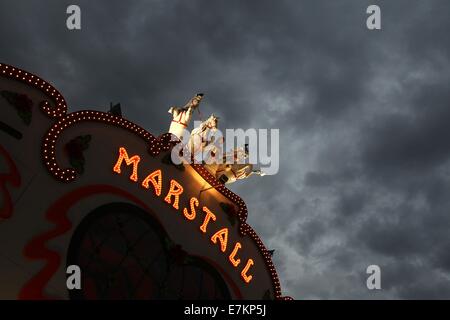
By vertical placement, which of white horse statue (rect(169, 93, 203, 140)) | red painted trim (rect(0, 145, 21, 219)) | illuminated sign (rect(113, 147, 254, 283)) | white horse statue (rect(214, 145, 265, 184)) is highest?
white horse statue (rect(169, 93, 203, 140))

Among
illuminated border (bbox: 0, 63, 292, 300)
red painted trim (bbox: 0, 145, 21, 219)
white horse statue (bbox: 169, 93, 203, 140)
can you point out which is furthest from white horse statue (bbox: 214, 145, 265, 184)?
red painted trim (bbox: 0, 145, 21, 219)

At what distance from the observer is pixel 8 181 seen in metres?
14.6

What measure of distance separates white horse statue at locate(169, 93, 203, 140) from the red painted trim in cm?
894

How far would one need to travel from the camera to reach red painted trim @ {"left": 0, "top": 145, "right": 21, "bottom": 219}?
566 inches

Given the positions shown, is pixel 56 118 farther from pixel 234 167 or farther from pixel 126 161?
pixel 234 167

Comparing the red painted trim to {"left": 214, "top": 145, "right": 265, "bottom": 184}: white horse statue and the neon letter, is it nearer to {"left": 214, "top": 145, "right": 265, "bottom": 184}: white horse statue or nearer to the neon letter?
the neon letter

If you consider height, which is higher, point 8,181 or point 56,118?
point 56,118

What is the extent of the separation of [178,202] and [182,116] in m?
4.45

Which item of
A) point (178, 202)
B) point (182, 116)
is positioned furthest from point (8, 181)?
point (182, 116)

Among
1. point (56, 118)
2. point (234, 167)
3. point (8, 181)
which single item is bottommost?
point (8, 181)

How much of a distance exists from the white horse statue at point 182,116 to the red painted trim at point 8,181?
894 cm

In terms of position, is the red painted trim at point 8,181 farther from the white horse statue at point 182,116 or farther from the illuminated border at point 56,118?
the white horse statue at point 182,116
